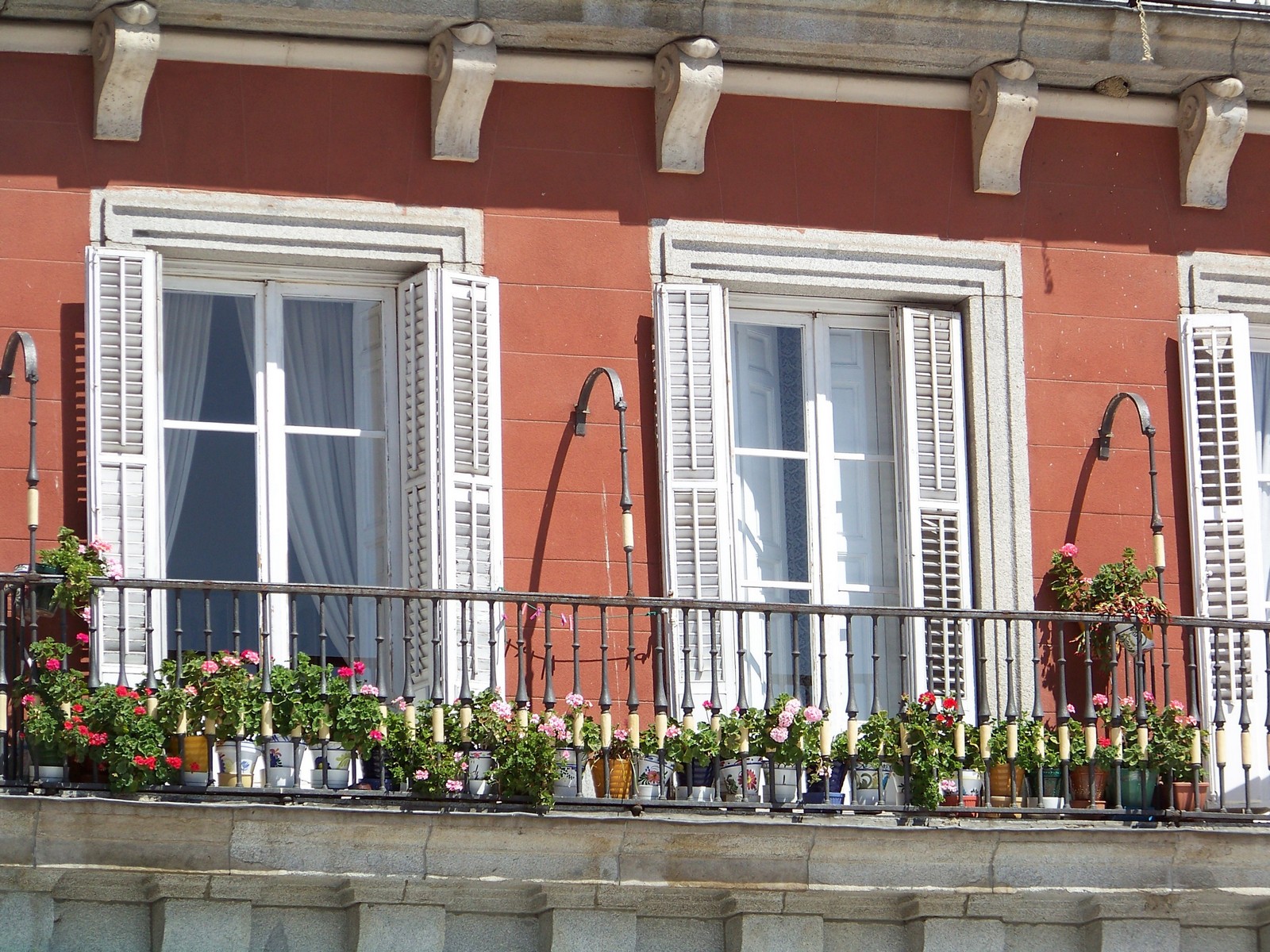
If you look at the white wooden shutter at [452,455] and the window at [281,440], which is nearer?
the white wooden shutter at [452,455]

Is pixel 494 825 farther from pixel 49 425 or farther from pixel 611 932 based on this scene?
pixel 49 425

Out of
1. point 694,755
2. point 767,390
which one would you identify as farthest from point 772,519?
point 694,755

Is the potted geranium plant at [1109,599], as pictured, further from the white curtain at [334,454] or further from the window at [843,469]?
the white curtain at [334,454]

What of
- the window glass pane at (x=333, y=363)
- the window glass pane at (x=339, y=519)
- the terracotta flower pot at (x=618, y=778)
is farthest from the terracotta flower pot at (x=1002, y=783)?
the window glass pane at (x=333, y=363)

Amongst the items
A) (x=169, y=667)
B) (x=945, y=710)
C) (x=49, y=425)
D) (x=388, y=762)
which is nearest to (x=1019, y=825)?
(x=945, y=710)

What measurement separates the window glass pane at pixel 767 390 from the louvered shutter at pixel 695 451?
373mm

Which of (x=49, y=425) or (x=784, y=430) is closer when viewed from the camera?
(x=49, y=425)

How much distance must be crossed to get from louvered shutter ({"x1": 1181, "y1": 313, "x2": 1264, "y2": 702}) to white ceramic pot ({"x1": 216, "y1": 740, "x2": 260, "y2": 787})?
4354 millimetres

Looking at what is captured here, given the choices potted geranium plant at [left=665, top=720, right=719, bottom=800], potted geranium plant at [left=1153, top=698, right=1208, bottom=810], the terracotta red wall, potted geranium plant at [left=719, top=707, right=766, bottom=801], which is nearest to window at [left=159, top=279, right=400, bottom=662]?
the terracotta red wall

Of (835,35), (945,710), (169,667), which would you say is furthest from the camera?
(835,35)

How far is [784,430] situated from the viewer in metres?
13.9

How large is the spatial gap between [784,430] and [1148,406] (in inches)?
65.8

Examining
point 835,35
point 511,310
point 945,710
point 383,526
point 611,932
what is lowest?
point 611,932

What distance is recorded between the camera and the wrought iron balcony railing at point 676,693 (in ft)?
39.2
